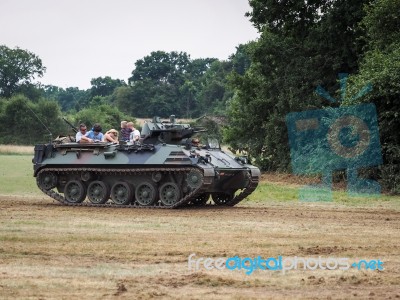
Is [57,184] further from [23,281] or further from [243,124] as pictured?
[243,124]

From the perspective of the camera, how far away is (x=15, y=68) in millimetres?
105750

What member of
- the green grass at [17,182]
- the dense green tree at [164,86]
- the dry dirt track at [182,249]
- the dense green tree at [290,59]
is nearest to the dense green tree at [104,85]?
the dense green tree at [164,86]

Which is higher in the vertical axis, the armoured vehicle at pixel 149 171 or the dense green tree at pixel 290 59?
the dense green tree at pixel 290 59

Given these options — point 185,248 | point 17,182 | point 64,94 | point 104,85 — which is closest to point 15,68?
point 104,85

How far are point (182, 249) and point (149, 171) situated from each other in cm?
937

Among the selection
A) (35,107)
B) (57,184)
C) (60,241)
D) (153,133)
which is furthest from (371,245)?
(35,107)

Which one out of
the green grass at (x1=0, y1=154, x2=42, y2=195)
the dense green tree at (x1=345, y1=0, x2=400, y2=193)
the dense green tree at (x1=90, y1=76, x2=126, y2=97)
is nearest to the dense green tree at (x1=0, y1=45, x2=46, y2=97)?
the dense green tree at (x1=90, y1=76, x2=126, y2=97)

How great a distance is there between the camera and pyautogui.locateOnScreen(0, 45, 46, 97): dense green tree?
345 feet

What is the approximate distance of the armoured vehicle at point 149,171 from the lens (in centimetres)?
2309

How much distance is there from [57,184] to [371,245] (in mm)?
12640

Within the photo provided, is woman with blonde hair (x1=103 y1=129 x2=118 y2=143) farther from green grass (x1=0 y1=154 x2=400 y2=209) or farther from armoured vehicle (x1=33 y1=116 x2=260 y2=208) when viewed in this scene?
green grass (x1=0 y1=154 x2=400 y2=209)

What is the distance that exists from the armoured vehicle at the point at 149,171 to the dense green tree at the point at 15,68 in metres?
81.2

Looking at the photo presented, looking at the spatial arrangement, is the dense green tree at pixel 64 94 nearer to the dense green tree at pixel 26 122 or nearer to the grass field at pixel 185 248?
the dense green tree at pixel 26 122

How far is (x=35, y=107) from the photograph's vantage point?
276 ft
